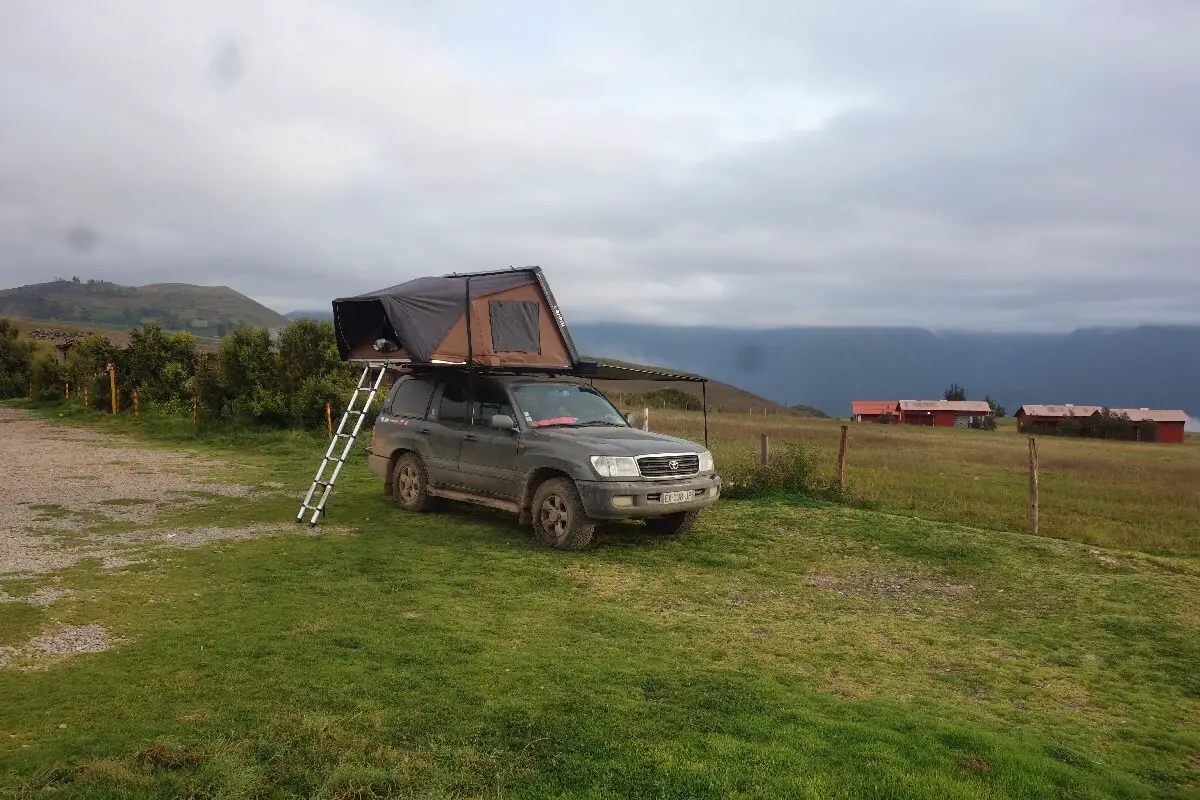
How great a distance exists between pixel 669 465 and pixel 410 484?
12.7 ft

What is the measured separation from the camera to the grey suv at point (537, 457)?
8625 millimetres

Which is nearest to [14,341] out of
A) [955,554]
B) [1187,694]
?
[955,554]

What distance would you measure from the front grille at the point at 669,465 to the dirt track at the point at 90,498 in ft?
14.5

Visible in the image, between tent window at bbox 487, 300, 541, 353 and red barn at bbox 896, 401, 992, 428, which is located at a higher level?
tent window at bbox 487, 300, 541, 353

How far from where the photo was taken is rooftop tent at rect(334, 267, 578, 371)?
998 centimetres

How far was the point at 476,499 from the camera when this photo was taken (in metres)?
9.91

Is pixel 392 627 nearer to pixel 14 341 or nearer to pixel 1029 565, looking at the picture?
pixel 1029 565

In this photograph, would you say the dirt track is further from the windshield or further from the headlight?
the headlight

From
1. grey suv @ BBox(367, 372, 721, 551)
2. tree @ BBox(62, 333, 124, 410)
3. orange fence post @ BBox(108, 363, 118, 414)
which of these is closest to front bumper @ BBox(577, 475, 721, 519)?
grey suv @ BBox(367, 372, 721, 551)

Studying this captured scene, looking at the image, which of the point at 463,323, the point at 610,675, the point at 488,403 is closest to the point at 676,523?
the point at 488,403

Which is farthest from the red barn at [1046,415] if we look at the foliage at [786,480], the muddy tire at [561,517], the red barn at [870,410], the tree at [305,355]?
the muddy tire at [561,517]

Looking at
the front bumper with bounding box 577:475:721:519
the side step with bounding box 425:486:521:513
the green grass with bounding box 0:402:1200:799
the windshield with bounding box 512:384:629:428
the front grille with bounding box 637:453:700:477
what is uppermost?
the windshield with bounding box 512:384:629:428

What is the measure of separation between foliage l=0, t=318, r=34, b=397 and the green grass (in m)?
39.1

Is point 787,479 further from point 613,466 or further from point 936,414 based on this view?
point 936,414
